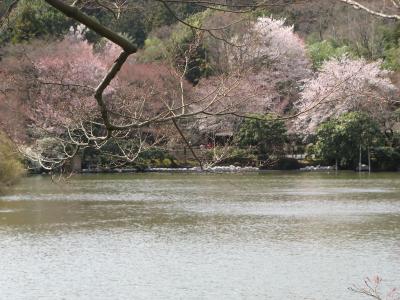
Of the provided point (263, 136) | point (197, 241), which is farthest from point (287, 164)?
point (197, 241)

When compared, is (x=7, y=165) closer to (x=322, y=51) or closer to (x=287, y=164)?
(x=287, y=164)

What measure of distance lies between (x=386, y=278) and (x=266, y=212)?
23.3 ft

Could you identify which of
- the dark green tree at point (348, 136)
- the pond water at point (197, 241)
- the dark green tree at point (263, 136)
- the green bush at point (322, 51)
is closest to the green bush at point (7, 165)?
the pond water at point (197, 241)

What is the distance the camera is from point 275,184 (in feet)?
80.8

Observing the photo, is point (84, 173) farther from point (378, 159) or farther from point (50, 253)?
point (50, 253)

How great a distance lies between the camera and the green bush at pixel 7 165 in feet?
64.5

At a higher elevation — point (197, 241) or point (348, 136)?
point (348, 136)

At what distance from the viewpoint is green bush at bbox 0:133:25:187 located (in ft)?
64.5

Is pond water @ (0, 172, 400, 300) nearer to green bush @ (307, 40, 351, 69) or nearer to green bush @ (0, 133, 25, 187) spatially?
green bush @ (0, 133, 25, 187)

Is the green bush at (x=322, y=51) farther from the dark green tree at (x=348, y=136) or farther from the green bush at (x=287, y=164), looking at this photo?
the green bush at (x=287, y=164)

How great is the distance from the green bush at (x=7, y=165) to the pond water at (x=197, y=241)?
49cm

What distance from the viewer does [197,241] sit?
45.2 ft

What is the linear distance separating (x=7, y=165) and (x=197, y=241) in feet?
27.8

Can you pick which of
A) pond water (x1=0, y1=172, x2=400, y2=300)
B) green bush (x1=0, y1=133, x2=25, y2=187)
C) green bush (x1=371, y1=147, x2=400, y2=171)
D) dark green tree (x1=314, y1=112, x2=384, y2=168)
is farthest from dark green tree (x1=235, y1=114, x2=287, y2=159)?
green bush (x1=0, y1=133, x2=25, y2=187)
